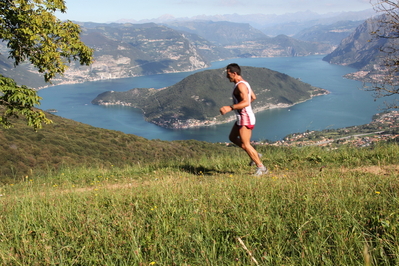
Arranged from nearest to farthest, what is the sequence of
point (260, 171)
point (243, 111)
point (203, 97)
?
1. point (243, 111)
2. point (260, 171)
3. point (203, 97)

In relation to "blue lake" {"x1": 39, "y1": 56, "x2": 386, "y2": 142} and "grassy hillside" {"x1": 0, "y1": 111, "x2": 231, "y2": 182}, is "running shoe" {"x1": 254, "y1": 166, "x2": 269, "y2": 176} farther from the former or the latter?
"blue lake" {"x1": 39, "y1": 56, "x2": 386, "y2": 142}

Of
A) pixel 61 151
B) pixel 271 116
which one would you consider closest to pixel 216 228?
pixel 61 151

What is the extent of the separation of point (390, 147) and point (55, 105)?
154 m

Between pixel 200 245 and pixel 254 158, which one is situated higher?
pixel 200 245

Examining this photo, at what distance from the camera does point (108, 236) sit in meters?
2.37

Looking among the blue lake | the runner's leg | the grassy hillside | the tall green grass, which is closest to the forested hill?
the blue lake

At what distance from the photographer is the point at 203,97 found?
15000cm

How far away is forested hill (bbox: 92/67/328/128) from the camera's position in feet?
434

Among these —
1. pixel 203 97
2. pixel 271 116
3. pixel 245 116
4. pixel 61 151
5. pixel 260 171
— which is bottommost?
pixel 271 116

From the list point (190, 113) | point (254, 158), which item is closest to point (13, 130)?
point (254, 158)

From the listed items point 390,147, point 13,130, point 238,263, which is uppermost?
point 238,263

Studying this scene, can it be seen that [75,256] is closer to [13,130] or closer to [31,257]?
[31,257]

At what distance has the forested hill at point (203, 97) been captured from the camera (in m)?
132

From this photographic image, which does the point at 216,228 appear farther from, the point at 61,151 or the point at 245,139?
the point at 61,151
